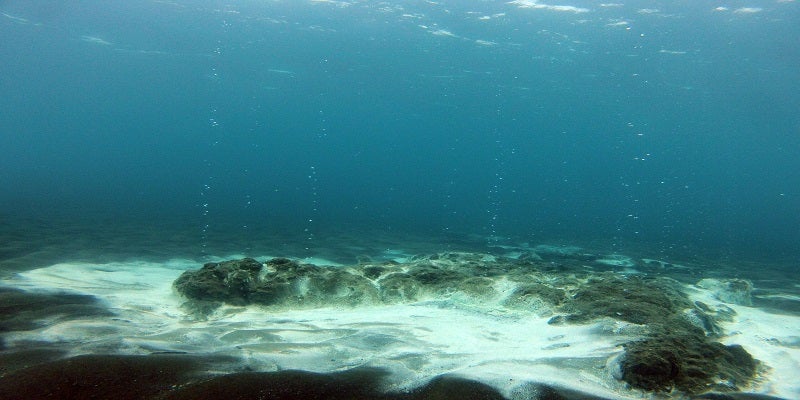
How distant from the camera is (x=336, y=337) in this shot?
540 cm

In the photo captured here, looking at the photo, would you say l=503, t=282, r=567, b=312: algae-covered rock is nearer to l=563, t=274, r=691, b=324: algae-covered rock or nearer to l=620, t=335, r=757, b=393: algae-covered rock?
l=563, t=274, r=691, b=324: algae-covered rock

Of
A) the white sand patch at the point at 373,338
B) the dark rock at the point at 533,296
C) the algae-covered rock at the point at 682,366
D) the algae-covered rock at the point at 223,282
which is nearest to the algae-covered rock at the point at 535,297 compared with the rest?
the dark rock at the point at 533,296

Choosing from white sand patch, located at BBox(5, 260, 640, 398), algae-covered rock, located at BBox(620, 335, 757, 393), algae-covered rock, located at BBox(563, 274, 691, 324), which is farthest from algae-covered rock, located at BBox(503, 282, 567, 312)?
algae-covered rock, located at BBox(620, 335, 757, 393)

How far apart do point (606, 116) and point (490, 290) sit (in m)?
65.7

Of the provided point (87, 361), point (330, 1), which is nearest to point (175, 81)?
point (330, 1)

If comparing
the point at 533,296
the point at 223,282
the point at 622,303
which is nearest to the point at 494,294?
the point at 533,296

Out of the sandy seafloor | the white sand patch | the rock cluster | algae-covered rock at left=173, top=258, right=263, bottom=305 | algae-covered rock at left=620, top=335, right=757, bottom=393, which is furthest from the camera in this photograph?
algae-covered rock at left=173, top=258, right=263, bottom=305

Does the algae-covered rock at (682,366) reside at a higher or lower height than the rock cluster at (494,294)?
higher

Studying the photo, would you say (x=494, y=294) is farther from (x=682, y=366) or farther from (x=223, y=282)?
(x=223, y=282)

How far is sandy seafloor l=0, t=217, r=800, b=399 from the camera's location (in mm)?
3898

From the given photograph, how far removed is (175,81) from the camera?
232ft

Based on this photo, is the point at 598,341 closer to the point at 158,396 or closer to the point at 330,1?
the point at 158,396

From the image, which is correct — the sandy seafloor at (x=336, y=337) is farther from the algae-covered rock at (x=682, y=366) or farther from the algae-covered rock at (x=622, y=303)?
the algae-covered rock at (x=622, y=303)

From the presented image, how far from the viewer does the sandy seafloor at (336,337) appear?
3898mm
